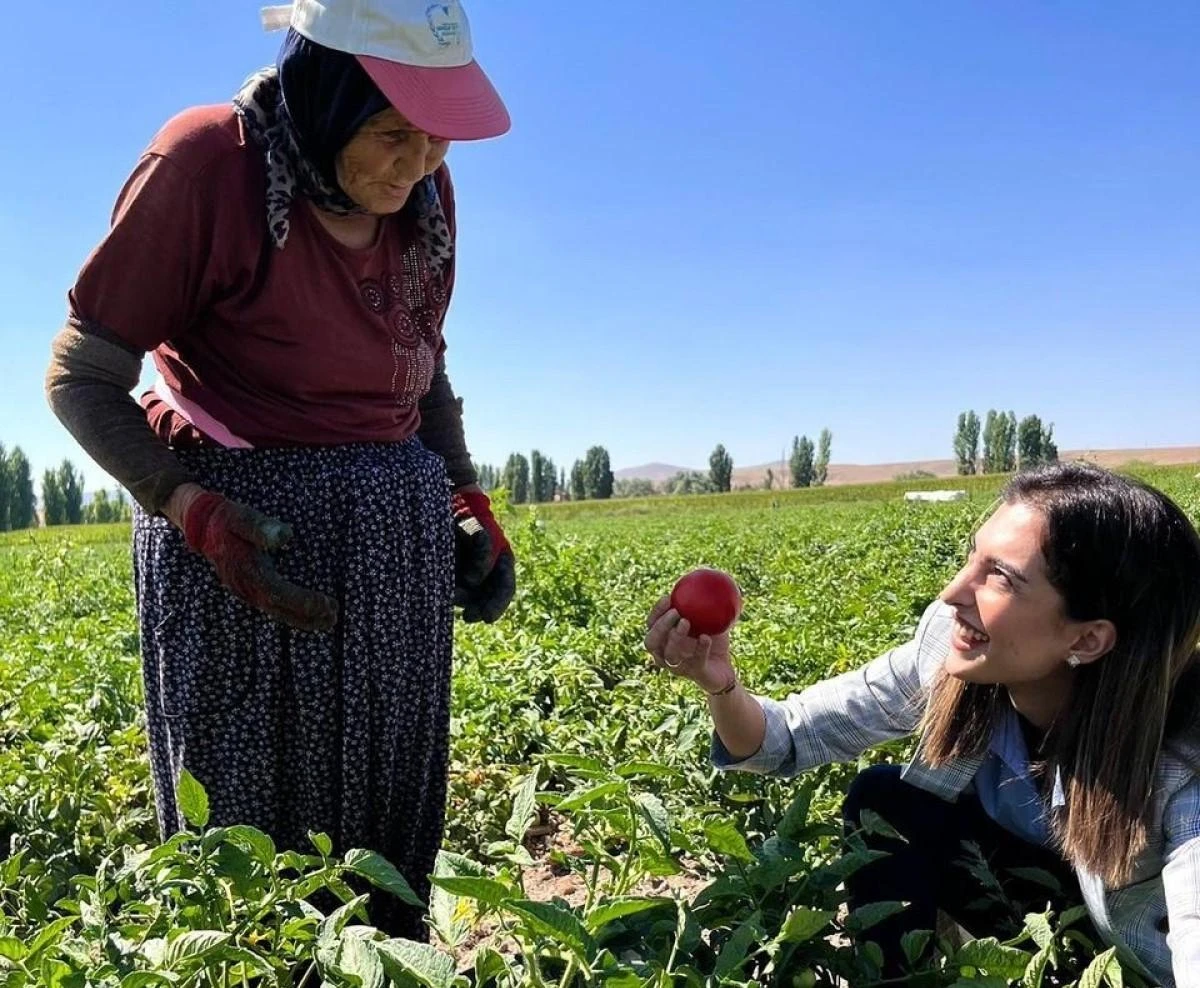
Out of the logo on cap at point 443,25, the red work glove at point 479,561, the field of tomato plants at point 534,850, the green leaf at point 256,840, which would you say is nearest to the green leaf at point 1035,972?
the field of tomato plants at point 534,850

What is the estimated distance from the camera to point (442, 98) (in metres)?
1.52

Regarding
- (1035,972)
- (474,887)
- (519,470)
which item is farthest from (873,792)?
(519,470)

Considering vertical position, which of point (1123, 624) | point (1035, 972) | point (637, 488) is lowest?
point (1035, 972)

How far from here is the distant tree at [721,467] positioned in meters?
79.1

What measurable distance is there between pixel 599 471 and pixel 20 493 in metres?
39.0

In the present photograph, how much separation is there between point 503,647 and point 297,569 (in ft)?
9.22

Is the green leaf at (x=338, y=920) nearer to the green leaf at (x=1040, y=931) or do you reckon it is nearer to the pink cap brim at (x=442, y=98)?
the green leaf at (x=1040, y=931)

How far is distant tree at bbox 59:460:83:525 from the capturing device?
2397 inches

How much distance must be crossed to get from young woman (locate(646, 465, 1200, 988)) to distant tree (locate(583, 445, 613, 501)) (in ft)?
257

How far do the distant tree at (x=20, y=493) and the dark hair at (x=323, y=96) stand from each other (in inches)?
2580

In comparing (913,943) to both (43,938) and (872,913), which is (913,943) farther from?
(43,938)

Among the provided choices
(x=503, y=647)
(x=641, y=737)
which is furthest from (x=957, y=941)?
(x=503, y=647)

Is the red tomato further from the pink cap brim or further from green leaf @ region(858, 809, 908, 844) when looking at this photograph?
the pink cap brim

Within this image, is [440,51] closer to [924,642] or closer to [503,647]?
[924,642]
